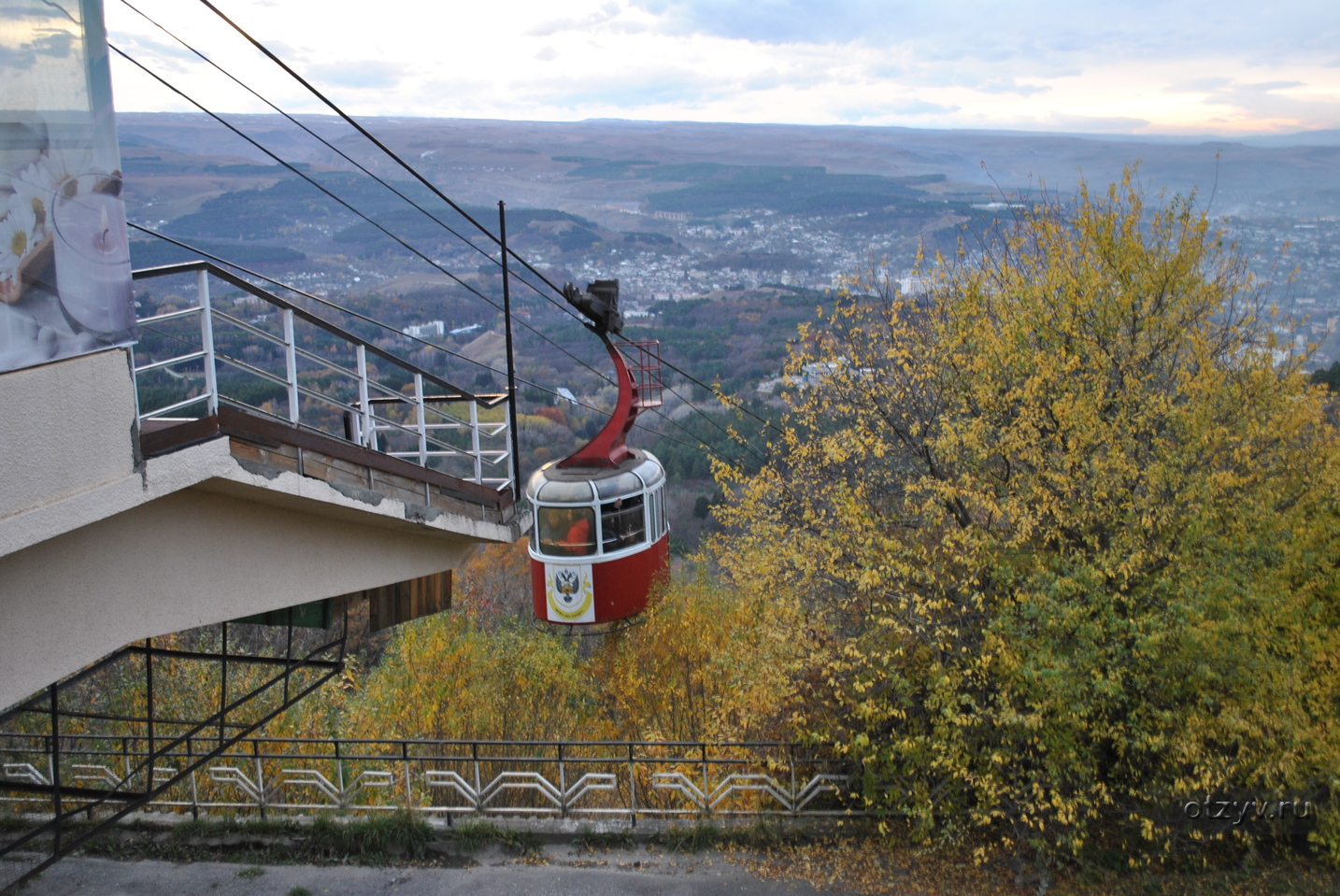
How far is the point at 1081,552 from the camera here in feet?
35.0

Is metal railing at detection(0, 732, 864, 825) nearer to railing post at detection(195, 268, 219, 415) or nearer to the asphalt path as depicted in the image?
the asphalt path

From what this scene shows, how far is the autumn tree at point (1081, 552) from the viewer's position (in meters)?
9.62

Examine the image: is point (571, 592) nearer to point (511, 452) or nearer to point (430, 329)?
point (511, 452)

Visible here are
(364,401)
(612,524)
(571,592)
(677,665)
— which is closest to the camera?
(364,401)

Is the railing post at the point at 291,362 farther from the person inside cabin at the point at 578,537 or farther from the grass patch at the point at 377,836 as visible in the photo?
the person inside cabin at the point at 578,537

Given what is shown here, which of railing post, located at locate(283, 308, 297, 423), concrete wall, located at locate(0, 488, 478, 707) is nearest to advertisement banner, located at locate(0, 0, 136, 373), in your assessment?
concrete wall, located at locate(0, 488, 478, 707)

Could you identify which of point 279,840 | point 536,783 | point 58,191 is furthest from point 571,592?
point 58,191

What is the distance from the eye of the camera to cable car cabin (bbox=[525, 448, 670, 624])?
14.2m

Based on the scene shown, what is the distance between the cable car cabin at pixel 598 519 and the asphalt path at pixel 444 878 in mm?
4058

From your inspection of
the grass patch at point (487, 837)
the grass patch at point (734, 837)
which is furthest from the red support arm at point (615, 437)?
the grass patch at point (734, 837)

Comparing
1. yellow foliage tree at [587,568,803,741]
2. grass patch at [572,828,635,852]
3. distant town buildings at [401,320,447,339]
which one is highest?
grass patch at [572,828,635,852]

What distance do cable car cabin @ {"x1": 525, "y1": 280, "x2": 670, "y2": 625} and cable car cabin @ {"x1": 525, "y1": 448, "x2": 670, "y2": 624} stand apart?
0.02 metres

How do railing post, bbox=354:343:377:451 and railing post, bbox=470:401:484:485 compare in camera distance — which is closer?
railing post, bbox=354:343:377:451

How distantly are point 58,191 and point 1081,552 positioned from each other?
10.7m
